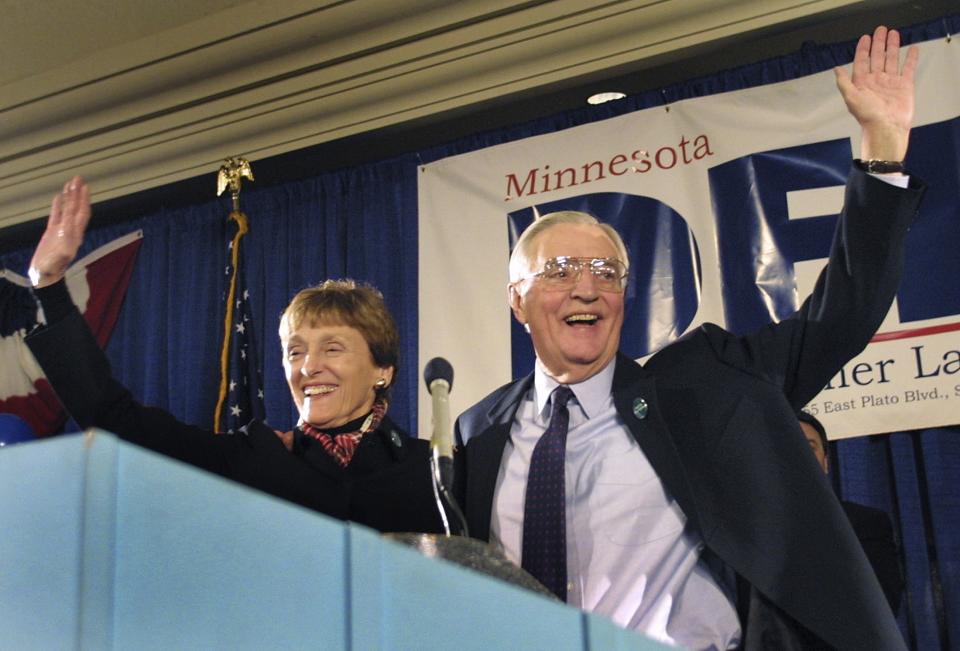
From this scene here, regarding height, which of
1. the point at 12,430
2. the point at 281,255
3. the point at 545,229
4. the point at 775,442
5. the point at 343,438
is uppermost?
the point at 281,255

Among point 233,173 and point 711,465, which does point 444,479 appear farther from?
point 233,173

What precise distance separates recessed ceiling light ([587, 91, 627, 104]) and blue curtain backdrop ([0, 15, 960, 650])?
0.06m

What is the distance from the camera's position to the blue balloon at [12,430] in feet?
13.4

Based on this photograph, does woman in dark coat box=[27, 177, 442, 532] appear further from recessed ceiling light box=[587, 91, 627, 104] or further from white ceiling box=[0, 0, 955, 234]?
recessed ceiling light box=[587, 91, 627, 104]

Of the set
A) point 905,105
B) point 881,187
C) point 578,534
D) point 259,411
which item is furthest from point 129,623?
point 259,411

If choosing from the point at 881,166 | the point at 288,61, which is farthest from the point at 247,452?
the point at 288,61

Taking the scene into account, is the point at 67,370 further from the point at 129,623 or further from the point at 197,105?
the point at 197,105

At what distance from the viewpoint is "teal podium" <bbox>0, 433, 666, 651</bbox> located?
0.65m

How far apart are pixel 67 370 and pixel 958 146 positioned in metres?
2.62

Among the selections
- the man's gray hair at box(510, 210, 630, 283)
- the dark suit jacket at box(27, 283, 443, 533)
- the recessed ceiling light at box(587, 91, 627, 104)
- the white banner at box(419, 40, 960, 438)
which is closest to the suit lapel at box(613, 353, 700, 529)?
the man's gray hair at box(510, 210, 630, 283)

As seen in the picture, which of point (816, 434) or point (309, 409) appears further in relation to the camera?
point (816, 434)

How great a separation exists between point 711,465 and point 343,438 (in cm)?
68

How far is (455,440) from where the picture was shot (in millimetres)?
2188

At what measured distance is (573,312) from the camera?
6.91 ft
